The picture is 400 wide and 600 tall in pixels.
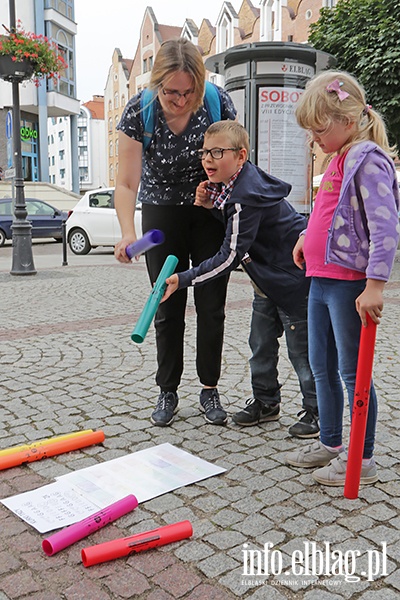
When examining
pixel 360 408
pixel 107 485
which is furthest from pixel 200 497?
pixel 360 408

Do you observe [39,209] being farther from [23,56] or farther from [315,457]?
[315,457]

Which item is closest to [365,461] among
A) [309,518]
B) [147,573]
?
[309,518]

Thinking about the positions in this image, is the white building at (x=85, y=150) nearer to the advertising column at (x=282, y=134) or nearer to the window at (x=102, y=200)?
the window at (x=102, y=200)

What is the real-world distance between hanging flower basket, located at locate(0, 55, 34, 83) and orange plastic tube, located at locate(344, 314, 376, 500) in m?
9.63

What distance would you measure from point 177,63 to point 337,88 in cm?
86

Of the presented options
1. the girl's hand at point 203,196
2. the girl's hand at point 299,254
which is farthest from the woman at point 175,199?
the girl's hand at point 299,254

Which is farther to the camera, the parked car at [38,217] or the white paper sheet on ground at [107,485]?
the parked car at [38,217]

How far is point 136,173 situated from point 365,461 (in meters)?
1.73

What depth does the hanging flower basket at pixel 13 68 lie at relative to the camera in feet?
33.8

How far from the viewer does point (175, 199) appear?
3.16 m

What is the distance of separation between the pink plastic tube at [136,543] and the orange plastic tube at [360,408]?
68 cm

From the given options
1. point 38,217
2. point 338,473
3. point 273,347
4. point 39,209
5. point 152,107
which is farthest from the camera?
point 39,209

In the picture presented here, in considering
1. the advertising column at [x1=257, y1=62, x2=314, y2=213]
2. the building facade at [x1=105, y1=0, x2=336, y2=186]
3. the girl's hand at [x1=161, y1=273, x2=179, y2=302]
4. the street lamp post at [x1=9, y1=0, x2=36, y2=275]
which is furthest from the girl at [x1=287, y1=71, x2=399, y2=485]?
the building facade at [x1=105, y1=0, x2=336, y2=186]

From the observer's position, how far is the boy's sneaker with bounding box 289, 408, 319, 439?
3.09m
